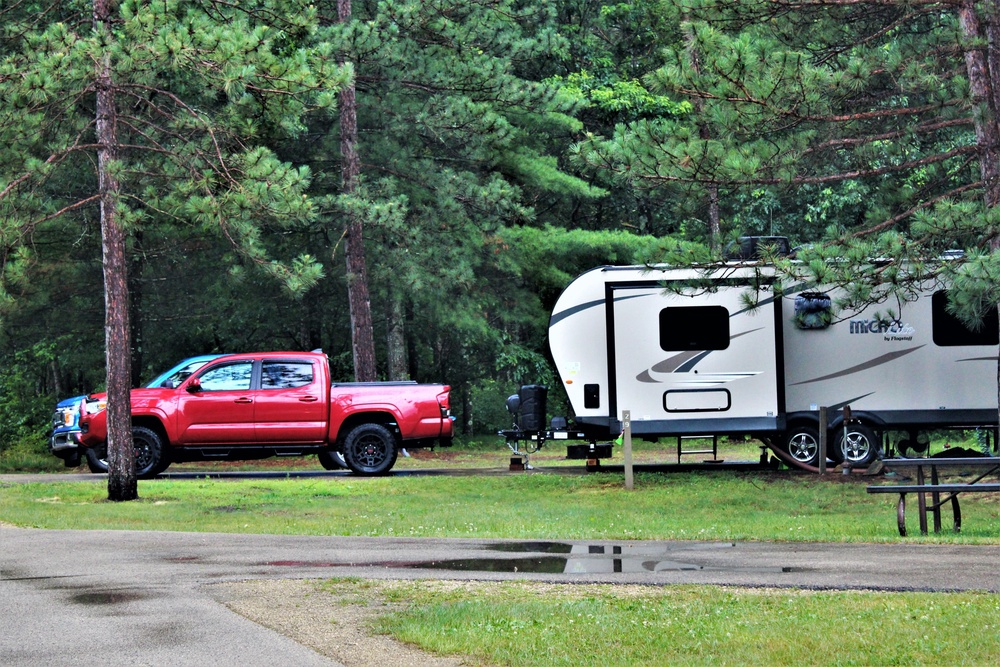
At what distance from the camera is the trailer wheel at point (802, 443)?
21.4 meters

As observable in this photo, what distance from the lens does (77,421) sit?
922 inches

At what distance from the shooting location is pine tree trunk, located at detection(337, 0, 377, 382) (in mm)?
28203

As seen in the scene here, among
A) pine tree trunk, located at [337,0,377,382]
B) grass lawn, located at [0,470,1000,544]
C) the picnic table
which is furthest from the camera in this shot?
pine tree trunk, located at [337,0,377,382]

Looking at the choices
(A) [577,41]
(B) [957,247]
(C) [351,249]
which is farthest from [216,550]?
(A) [577,41]

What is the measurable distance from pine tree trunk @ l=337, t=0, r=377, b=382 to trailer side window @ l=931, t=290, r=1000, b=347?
12.0 metres

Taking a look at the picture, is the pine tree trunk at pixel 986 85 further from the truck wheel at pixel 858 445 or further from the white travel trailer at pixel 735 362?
the truck wheel at pixel 858 445

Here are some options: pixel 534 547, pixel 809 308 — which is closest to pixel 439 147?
pixel 809 308

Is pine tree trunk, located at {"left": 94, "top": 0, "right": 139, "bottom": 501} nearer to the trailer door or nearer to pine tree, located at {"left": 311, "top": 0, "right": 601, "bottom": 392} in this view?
the trailer door

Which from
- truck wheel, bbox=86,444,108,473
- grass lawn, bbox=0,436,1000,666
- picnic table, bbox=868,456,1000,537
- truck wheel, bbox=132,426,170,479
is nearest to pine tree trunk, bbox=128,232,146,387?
grass lawn, bbox=0,436,1000,666

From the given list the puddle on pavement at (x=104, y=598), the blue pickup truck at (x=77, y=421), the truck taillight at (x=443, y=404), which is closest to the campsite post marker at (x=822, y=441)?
the truck taillight at (x=443, y=404)

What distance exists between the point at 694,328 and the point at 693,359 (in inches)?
19.2

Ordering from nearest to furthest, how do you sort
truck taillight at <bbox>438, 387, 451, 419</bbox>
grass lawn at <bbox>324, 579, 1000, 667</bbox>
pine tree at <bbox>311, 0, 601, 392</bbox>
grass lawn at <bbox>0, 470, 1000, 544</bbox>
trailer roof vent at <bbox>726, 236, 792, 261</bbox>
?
1. grass lawn at <bbox>324, 579, 1000, 667</bbox>
2. grass lawn at <bbox>0, 470, 1000, 544</bbox>
3. trailer roof vent at <bbox>726, 236, 792, 261</bbox>
4. truck taillight at <bbox>438, 387, 451, 419</bbox>
5. pine tree at <bbox>311, 0, 601, 392</bbox>

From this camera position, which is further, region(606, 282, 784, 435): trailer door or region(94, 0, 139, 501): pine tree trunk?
region(606, 282, 784, 435): trailer door

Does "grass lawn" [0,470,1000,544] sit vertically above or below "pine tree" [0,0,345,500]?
below
